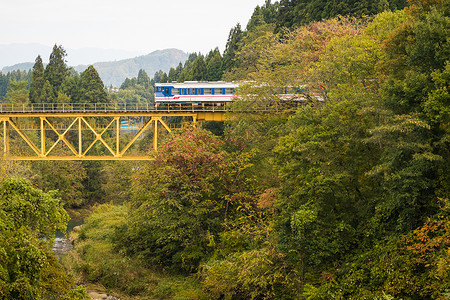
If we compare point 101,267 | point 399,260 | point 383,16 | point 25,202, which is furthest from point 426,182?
point 101,267

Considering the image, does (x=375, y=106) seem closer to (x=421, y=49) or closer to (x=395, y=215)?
(x=421, y=49)

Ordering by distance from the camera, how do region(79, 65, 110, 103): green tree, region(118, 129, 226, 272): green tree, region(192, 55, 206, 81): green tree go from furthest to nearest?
1. region(192, 55, 206, 81): green tree
2. region(79, 65, 110, 103): green tree
3. region(118, 129, 226, 272): green tree

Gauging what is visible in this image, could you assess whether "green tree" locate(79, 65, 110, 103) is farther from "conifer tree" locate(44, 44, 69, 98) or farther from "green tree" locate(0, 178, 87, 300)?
"green tree" locate(0, 178, 87, 300)

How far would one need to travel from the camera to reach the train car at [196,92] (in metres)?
39.1

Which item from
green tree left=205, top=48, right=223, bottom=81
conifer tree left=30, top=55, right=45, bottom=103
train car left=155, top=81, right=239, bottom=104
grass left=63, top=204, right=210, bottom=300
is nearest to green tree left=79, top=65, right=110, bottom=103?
conifer tree left=30, top=55, right=45, bottom=103

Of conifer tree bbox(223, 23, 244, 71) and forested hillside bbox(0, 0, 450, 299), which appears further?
conifer tree bbox(223, 23, 244, 71)

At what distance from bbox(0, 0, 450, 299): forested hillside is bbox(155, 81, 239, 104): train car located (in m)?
8.18

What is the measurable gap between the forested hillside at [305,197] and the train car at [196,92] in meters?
8.18

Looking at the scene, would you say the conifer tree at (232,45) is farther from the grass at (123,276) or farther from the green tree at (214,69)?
the grass at (123,276)

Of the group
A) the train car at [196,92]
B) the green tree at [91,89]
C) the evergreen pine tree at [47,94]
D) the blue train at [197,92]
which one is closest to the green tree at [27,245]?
the blue train at [197,92]

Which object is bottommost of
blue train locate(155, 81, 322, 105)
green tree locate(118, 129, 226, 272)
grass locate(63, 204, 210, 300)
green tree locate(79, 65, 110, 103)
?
grass locate(63, 204, 210, 300)

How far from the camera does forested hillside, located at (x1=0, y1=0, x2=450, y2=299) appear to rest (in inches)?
574

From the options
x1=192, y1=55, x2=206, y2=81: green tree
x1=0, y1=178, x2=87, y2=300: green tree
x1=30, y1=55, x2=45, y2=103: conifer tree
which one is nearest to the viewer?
x1=0, y1=178, x2=87, y2=300: green tree

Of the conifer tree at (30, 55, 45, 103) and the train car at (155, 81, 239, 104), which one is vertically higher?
the conifer tree at (30, 55, 45, 103)
